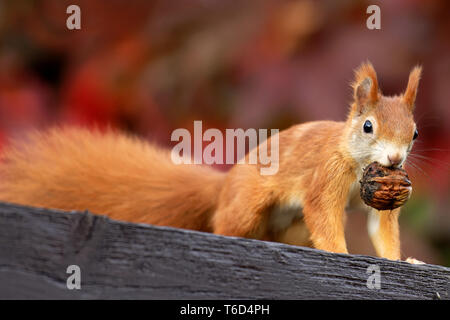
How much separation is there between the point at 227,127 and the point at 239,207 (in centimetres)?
39

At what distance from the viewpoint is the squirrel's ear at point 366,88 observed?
161cm

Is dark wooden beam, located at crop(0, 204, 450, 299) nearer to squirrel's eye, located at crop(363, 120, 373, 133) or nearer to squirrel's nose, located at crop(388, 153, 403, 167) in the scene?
squirrel's nose, located at crop(388, 153, 403, 167)

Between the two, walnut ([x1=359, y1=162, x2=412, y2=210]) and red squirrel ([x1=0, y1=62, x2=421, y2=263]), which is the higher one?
red squirrel ([x1=0, y1=62, x2=421, y2=263])

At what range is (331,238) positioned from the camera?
163 centimetres

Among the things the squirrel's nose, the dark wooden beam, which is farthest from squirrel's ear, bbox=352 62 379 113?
the dark wooden beam

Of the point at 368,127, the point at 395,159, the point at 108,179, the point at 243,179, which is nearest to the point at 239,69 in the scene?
the point at 243,179

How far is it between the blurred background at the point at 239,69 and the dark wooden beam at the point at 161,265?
744mm

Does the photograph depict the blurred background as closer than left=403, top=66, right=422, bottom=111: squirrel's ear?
No

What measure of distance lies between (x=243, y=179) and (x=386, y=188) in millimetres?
498

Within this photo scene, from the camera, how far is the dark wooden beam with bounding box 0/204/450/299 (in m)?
1.09

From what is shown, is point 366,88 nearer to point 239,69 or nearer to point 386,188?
point 386,188

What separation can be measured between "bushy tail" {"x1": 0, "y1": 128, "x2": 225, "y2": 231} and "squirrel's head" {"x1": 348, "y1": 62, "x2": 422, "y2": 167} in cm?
47

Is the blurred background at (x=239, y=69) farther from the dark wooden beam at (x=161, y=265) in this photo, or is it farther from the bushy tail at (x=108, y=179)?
the dark wooden beam at (x=161, y=265)
